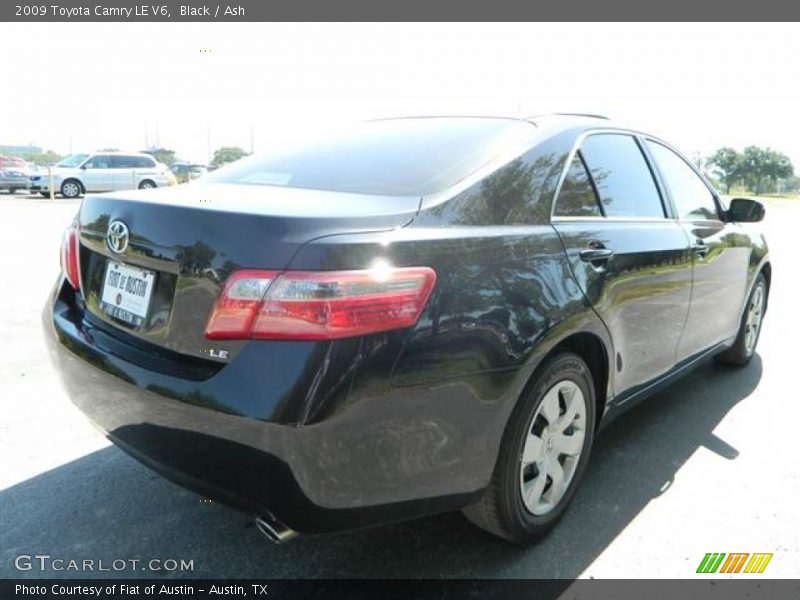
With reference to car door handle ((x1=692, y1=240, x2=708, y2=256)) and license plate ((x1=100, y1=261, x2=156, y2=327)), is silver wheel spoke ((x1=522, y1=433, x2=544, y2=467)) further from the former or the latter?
car door handle ((x1=692, y1=240, x2=708, y2=256))

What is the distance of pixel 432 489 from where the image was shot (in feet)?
6.31

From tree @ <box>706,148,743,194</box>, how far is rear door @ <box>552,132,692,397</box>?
277 feet

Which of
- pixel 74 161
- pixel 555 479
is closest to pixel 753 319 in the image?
pixel 555 479

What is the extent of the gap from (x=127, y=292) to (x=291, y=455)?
2.67 ft

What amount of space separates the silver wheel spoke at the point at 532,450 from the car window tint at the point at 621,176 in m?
1.03

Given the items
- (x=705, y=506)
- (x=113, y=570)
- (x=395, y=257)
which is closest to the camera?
(x=395, y=257)

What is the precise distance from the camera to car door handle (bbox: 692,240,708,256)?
3304 millimetres

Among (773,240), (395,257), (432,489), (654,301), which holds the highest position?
(395,257)

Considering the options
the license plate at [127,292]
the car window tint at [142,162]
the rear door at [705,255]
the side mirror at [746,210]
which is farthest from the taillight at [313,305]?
the car window tint at [142,162]

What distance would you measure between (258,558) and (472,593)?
764mm

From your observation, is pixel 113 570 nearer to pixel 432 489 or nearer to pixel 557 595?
pixel 432 489

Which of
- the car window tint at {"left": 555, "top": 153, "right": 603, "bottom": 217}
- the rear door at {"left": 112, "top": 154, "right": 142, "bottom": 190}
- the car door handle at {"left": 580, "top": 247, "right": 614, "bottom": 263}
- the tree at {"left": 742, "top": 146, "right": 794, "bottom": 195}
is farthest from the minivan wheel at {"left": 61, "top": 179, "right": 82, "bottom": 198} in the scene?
the tree at {"left": 742, "top": 146, "right": 794, "bottom": 195}

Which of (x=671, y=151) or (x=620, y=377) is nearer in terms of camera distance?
(x=620, y=377)

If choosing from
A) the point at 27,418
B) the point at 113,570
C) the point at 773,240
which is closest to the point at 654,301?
the point at 113,570
